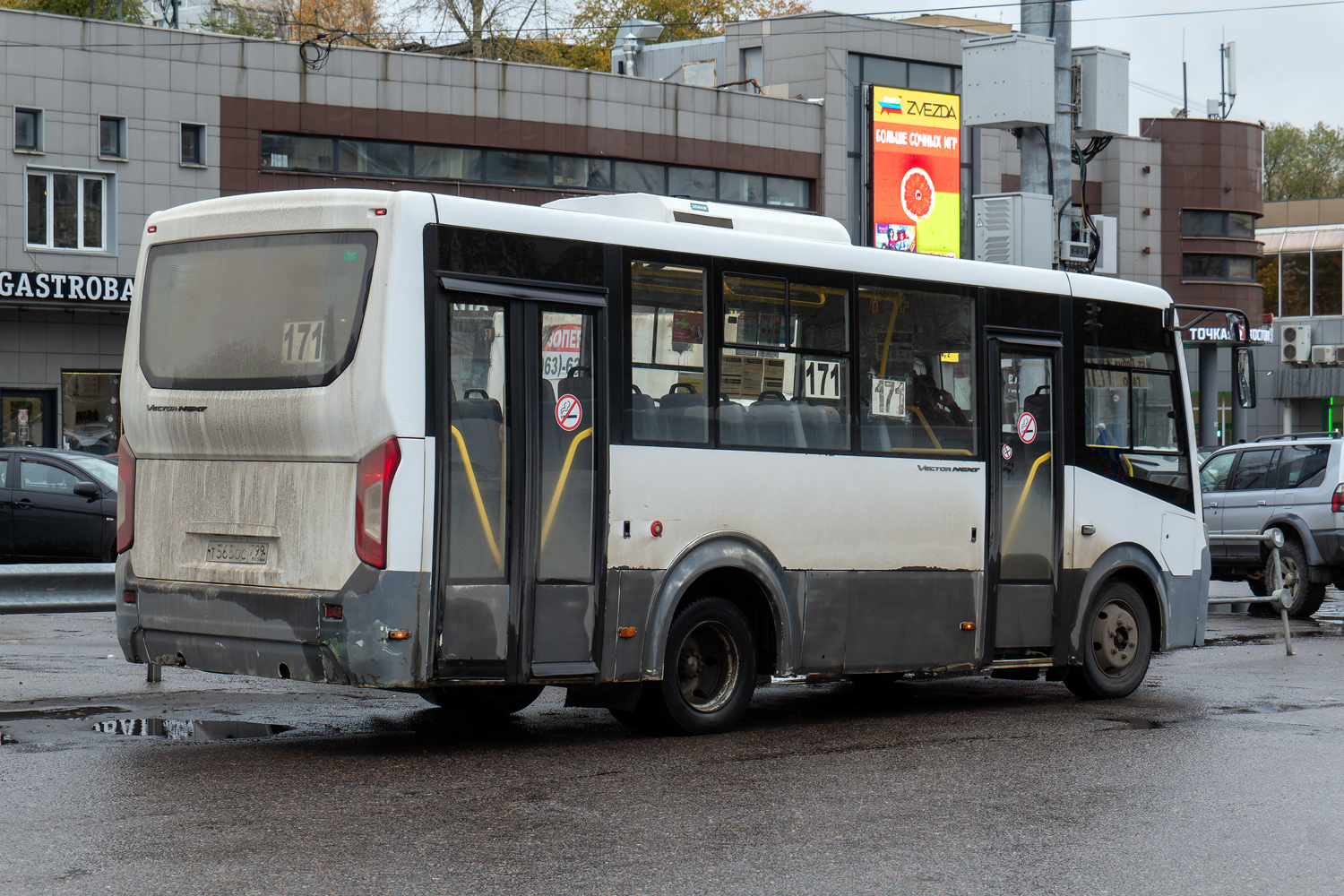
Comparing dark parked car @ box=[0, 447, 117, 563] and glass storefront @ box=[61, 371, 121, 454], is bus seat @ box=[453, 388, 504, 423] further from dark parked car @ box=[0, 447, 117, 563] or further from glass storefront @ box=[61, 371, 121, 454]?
glass storefront @ box=[61, 371, 121, 454]

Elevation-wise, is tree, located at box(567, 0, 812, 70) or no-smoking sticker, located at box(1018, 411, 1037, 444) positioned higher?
tree, located at box(567, 0, 812, 70)

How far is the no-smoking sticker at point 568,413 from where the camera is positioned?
8.66 m

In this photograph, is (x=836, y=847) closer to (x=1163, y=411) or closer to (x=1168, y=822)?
(x=1168, y=822)

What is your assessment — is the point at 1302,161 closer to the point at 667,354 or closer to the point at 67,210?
the point at 67,210

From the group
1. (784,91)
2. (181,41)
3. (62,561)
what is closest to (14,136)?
(181,41)

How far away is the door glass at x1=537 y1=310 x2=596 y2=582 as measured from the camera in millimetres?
8609

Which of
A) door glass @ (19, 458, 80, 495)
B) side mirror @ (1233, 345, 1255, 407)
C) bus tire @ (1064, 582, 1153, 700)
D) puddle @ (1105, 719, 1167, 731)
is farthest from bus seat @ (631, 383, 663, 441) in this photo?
door glass @ (19, 458, 80, 495)

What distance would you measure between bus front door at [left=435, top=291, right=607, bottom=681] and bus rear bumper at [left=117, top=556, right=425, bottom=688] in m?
0.27

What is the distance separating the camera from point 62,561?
1900 centimetres

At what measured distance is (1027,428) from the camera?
36.4 ft

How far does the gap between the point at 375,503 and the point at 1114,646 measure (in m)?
5.95

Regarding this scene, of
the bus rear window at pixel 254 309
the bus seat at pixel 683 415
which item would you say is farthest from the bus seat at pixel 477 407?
the bus seat at pixel 683 415

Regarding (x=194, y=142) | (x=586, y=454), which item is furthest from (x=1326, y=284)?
(x=586, y=454)

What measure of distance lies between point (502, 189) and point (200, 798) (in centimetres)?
3091
